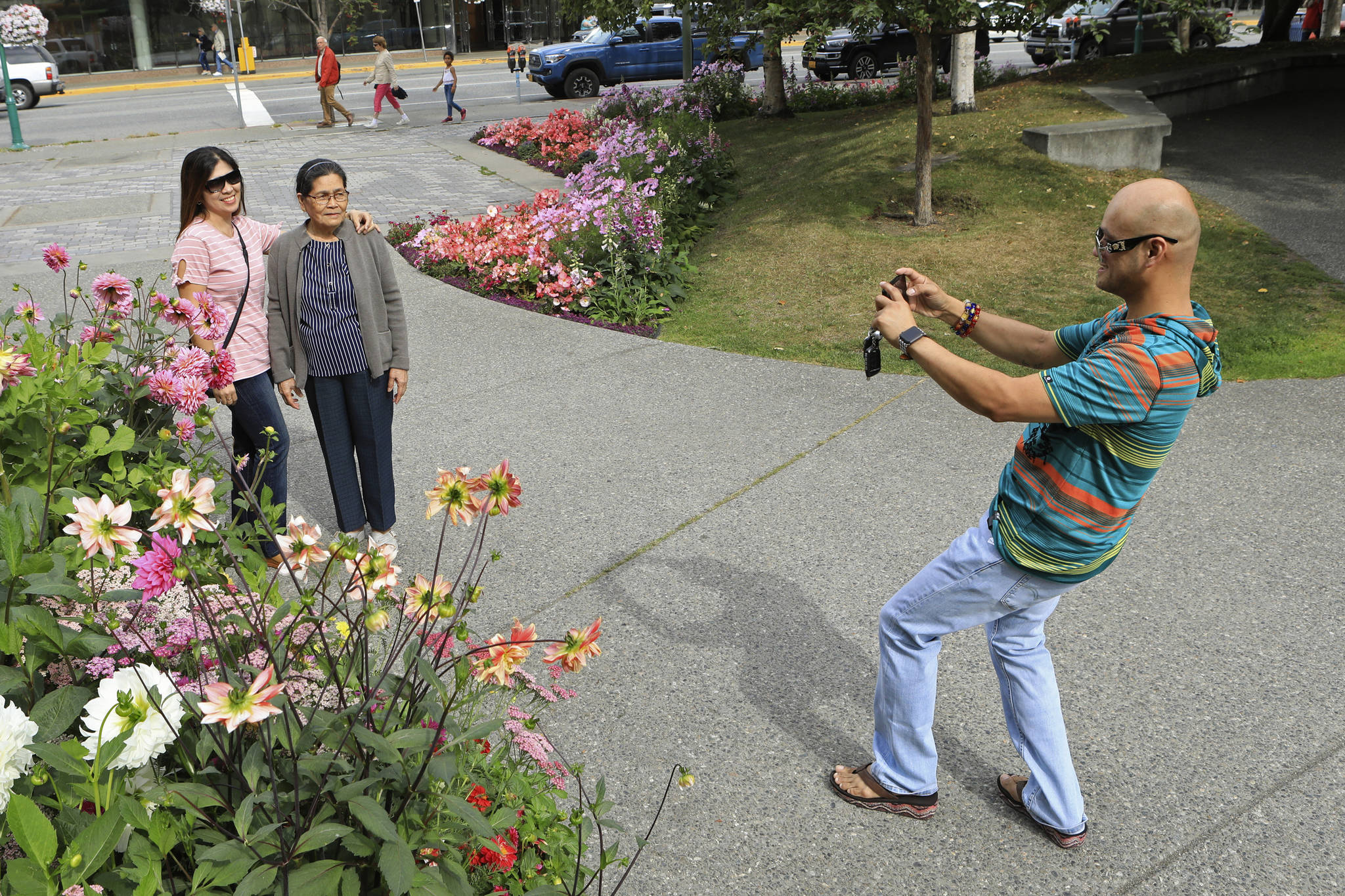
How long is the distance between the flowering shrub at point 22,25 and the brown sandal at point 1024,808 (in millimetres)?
31127

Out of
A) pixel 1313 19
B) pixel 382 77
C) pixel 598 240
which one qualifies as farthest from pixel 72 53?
pixel 1313 19

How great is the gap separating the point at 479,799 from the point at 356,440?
2794 millimetres

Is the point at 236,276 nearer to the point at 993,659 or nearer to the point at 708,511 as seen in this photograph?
the point at 708,511

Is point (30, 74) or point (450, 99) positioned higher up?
point (30, 74)

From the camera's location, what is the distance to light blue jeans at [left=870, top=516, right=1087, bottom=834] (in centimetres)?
285

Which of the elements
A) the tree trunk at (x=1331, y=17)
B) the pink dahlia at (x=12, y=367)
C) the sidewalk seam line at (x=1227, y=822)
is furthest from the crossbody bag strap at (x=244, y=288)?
the tree trunk at (x=1331, y=17)

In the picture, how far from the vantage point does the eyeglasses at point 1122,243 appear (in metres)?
2.50

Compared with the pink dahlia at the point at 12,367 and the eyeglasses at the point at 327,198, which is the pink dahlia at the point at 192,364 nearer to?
the pink dahlia at the point at 12,367

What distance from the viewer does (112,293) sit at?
141 inches

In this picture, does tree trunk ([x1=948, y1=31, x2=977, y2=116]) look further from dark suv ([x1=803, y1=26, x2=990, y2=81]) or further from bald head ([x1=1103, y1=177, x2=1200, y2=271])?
bald head ([x1=1103, y1=177, x2=1200, y2=271])

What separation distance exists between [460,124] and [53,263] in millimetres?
18208

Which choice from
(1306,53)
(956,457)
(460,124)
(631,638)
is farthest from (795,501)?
(460,124)

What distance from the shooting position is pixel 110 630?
2201 mm

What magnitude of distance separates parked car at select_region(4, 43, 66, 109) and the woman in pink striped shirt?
1065 inches
